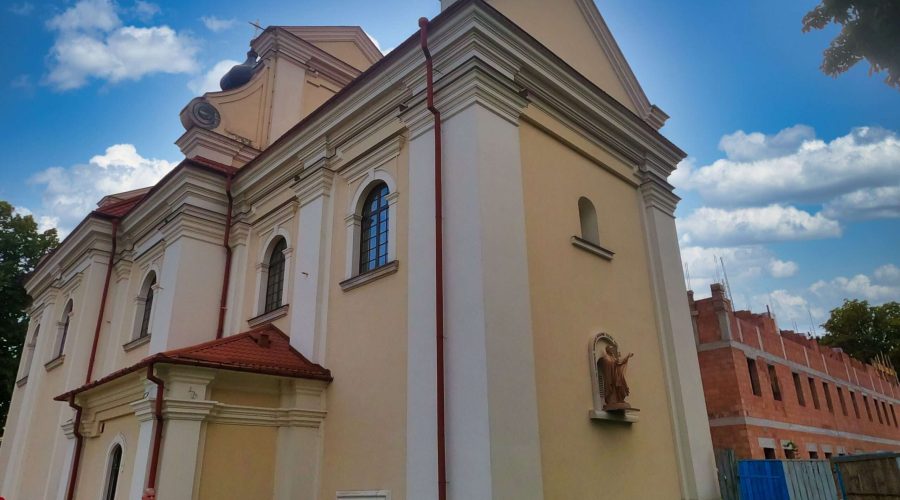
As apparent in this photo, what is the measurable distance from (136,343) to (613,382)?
9.88 metres

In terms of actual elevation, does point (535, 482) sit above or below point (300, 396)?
below

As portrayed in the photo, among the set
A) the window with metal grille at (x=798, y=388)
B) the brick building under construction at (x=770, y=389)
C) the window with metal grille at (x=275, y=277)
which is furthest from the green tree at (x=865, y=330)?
the window with metal grille at (x=275, y=277)

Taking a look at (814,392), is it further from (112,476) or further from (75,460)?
(75,460)

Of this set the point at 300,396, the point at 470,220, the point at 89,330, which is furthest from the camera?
the point at 89,330

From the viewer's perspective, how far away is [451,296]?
291 inches

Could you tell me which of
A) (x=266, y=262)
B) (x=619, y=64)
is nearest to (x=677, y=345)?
(x=619, y=64)

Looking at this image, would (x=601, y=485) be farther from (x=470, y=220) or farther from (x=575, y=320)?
(x=470, y=220)

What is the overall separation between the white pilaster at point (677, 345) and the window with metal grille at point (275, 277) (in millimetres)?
6637

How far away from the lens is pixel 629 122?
1105 cm

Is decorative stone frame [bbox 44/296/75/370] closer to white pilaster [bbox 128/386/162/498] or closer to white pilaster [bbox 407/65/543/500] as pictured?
white pilaster [bbox 128/386/162/498]

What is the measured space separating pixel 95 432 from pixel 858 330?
49.5 metres

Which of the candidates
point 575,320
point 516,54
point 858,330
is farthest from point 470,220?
point 858,330

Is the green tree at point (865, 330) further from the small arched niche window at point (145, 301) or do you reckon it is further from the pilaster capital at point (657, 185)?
the small arched niche window at point (145, 301)

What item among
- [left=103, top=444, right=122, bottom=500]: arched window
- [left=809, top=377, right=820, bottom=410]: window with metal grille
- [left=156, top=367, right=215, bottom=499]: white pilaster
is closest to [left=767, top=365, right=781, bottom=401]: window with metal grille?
[left=809, top=377, right=820, bottom=410]: window with metal grille
